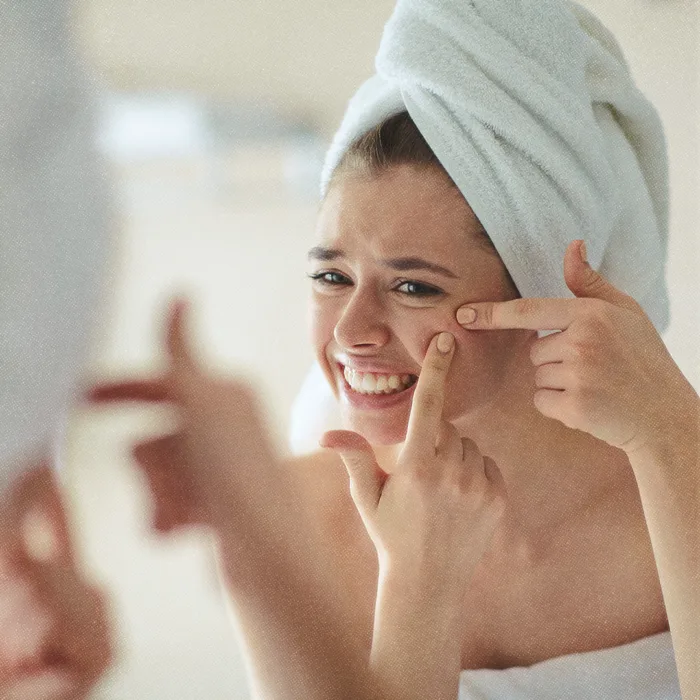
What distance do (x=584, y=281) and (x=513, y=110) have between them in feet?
0.49

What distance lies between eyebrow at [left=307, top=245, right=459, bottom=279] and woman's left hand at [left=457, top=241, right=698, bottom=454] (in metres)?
0.05

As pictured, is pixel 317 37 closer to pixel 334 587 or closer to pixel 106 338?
pixel 106 338

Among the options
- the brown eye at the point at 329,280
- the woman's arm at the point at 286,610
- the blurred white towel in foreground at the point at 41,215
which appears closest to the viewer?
the blurred white towel in foreground at the point at 41,215

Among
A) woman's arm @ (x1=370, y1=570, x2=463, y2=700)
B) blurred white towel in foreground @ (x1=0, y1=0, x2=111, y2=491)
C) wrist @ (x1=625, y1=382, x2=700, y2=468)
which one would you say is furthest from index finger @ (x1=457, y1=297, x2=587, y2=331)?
blurred white towel in foreground @ (x1=0, y1=0, x2=111, y2=491)

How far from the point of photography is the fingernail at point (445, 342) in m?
0.65

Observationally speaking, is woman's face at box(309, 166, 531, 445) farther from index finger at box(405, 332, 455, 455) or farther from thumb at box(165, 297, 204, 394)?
thumb at box(165, 297, 204, 394)

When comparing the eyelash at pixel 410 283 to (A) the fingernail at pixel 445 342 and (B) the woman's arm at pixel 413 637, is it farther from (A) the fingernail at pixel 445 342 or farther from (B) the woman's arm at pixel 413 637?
(B) the woman's arm at pixel 413 637

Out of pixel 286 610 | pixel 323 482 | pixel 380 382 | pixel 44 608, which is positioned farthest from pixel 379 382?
pixel 44 608

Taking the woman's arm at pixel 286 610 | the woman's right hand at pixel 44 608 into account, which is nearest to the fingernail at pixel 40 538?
the woman's right hand at pixel 44 608

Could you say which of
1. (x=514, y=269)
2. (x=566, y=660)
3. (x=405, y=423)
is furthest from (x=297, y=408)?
(x=566, y=660)

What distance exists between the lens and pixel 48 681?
51 centimetres

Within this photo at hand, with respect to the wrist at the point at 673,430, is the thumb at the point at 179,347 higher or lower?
higher

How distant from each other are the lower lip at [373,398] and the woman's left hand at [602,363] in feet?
0.33

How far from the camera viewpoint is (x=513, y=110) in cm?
65
